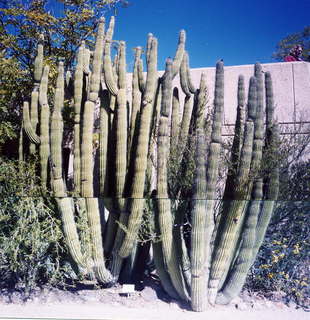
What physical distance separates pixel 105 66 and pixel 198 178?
7.12ft

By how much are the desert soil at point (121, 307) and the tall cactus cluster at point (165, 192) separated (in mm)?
168

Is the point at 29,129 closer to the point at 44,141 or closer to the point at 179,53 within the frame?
the point at 44,141

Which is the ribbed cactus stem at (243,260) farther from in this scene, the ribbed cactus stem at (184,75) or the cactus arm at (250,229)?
the ribbed cactus stem at (184,75)

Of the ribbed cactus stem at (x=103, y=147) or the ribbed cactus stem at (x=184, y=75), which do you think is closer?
the ribbed cactus stem at (x=103, y=147)

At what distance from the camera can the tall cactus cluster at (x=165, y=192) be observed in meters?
4.45

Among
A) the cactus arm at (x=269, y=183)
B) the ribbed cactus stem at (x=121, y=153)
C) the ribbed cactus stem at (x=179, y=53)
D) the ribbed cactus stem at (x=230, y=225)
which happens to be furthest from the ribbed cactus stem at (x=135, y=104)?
the cactus arm at (x=269, y=183)

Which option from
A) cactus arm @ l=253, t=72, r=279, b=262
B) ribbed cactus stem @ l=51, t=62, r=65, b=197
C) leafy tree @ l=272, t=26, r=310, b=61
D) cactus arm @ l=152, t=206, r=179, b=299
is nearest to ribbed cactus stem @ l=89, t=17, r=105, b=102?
ribbed cactus stem @ l=51, t=62, r=65, b=197

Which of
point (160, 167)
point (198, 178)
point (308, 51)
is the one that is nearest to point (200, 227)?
point (198, 178)

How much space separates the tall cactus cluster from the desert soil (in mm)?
168

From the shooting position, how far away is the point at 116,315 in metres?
4.33

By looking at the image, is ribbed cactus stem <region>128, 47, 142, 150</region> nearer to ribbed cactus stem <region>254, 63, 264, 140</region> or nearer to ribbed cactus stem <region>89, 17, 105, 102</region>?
ribbed cactus stem <region>89, 17, 105, 102</region>

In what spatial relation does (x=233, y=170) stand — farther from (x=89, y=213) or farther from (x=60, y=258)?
(x=60, y=258)

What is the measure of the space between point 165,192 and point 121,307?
1.47 metres

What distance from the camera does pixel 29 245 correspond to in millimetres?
4598
